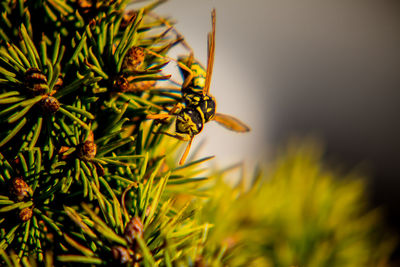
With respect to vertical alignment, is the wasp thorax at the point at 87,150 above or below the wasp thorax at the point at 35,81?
below

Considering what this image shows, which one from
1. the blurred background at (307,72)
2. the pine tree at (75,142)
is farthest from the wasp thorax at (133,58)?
the blurred background at (307,72)

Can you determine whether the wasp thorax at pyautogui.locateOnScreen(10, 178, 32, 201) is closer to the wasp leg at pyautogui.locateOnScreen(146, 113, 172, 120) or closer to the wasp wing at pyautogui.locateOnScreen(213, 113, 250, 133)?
the wasp leg at pyautogui.locateOnScreen(146, 113, 172, 120)

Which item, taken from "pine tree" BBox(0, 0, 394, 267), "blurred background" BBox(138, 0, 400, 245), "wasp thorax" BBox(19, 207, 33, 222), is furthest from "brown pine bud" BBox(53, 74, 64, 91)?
"blurred background" BBox(138, 0, 400, 245)

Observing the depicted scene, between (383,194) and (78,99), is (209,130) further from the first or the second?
(78,99)

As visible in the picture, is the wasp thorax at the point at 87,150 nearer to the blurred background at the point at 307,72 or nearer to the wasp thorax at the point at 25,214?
the wasp thorax at the point at 25,214

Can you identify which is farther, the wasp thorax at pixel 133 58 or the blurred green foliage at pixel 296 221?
the blurred green foliage at pixel 296 221

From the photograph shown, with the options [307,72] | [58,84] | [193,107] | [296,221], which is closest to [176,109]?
[193,107]

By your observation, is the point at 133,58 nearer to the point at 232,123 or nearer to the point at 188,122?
the point at 188,122
